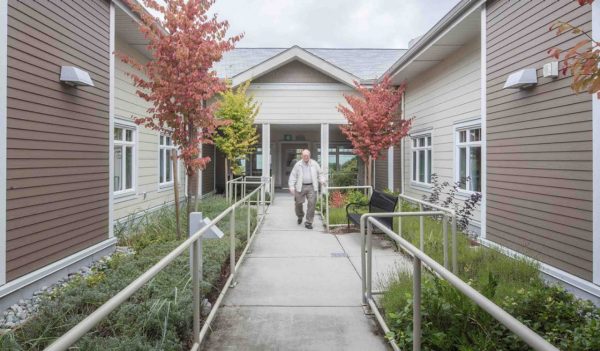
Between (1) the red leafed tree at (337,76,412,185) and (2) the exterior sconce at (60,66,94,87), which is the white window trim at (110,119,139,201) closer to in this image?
(2) the exterior sconce at (60,66,94,87)

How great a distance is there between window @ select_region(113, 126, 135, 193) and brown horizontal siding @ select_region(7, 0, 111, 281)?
176cm

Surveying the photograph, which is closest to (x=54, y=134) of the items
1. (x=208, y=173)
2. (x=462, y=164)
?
(x=462, y=164)

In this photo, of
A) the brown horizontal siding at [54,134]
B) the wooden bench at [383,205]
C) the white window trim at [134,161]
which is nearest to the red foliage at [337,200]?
the wooden bench at [383,205]

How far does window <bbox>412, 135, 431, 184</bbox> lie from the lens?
1195cm

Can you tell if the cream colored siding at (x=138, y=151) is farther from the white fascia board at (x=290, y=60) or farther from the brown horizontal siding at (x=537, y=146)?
the brown horizontal siding at (x=537, y=146)

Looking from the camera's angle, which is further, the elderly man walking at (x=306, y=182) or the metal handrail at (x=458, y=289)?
the elderly man walking at (x=306, y=182)

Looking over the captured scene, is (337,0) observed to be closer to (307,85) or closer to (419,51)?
(307,85)

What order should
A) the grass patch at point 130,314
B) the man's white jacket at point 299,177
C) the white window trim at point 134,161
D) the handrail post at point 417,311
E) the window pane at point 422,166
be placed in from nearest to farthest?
1. the handrail post at point 417,311
2. the grass patch at point 130,314
3. the white window trim at point 134,161
4. the man's white jacket at point 299,177
5. the window pane at point 422,166

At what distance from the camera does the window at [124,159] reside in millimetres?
9242

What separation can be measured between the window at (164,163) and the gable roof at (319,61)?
317cm

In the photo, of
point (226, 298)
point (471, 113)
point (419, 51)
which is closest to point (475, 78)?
point (471, 113)

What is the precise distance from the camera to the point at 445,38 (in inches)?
357

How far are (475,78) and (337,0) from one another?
1898 inches

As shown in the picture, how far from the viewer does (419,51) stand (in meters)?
10.4
